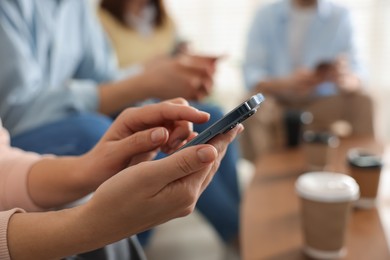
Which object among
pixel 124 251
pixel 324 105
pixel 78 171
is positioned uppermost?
pixel 78 171

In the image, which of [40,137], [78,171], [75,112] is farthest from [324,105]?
[78,171]

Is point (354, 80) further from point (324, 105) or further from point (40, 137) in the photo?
point (40, 137)

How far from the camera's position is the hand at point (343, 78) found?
5.33ft

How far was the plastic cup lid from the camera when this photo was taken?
72 centimetres

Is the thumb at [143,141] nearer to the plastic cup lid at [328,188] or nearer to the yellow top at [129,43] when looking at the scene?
the plastic cup lid at [328,188]

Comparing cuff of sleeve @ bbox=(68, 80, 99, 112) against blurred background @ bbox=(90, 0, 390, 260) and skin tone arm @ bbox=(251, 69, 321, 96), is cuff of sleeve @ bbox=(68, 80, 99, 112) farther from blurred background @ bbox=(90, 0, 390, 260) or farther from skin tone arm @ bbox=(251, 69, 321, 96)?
blurred background @ bbox=(90, 0, 390, 260)

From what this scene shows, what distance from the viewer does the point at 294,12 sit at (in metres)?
2.18

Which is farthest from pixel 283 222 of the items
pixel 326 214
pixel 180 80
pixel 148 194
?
pixel 148 194

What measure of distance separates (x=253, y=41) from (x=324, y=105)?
585 millimetres

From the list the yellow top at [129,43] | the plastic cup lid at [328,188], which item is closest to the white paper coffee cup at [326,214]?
the plastic cup lid at [328,188]

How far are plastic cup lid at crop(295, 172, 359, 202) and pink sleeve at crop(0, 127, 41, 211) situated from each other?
0.42 m

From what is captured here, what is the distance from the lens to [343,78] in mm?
1688

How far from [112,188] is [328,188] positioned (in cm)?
41

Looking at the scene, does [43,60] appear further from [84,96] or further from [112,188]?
[112,188]
